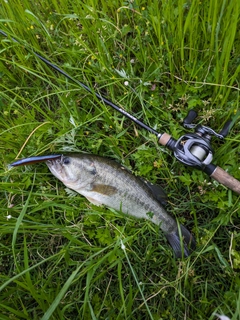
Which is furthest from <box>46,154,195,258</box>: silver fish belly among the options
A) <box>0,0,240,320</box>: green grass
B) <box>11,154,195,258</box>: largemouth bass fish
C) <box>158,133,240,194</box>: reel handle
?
<box>158,133,240,194</box>: reel handle

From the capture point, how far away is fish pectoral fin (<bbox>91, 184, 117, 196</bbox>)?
288 cm

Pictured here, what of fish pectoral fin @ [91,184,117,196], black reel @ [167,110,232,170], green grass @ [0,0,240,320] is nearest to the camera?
black reel @ [167,110,232,170]

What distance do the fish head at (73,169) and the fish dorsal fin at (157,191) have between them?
1.74ft

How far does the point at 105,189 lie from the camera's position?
2891 millimetres

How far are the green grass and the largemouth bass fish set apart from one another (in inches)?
4.2

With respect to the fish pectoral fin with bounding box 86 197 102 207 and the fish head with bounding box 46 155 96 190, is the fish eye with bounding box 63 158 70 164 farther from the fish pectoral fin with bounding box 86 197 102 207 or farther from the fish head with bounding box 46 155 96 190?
the fish pectoral fin with bounding box 86 197 102 207

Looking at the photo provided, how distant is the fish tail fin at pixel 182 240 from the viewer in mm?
2814

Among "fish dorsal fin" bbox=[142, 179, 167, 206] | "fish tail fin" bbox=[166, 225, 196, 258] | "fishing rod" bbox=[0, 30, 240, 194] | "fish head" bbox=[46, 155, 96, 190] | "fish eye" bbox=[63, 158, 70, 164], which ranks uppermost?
"fishing rod" bbox=[0, 30, 240, 194]

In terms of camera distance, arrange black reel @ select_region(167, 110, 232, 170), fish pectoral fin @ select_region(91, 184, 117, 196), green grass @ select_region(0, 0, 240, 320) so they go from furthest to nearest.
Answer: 1. fish pectoral fin @ select_region(91, 184, 117, 196)
2. green grass @ select_region(0, 0, 240, 320)
3. black reel @ select_region(167, 110, 232, 170)

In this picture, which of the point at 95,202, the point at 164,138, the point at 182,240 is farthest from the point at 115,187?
the point at 182,240

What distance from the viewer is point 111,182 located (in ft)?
9.44

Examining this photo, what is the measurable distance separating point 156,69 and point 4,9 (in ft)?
5.77

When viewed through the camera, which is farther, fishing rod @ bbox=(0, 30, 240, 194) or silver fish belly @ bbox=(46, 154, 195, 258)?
silver fish belly @ bbox=(46, 154, 195, 258)

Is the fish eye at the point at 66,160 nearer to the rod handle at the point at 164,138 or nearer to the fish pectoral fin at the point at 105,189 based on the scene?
the fish pectoral fin at the point at 105,189
